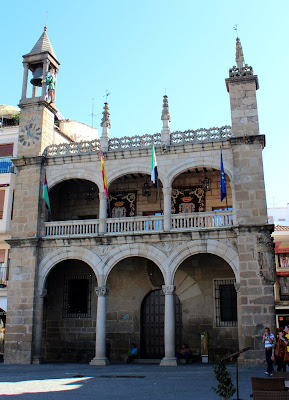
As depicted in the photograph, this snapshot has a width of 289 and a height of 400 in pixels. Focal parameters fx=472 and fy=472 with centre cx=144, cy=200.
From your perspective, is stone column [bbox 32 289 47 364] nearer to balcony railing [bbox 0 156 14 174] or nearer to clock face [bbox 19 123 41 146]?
clock face [bbox 19 123 41 146]

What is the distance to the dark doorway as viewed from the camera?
20.2 m

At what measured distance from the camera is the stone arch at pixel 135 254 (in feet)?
59.8

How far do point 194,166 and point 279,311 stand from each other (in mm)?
11196

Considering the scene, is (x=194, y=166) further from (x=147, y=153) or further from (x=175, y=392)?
(x=175, y=392)

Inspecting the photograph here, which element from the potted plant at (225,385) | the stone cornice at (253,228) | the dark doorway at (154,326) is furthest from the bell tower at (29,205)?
the potted plant at (225,385)

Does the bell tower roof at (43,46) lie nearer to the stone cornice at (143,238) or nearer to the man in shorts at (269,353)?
the stone cornice at (143,238)

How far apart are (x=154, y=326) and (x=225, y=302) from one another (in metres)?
3.26

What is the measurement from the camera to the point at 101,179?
1997cm

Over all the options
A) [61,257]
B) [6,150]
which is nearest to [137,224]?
[61,257]

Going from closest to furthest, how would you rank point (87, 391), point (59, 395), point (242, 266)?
1. point (59, 395)
2. point (87, 391)
3. point (242, 266)

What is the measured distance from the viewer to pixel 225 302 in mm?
19703

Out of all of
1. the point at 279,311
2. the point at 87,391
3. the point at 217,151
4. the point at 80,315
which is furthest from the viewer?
the point at 279,311

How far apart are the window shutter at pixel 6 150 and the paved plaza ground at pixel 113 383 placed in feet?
36.5

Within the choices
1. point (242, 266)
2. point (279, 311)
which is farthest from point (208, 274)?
point (279, 311)
